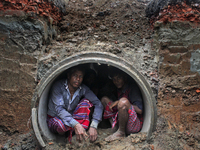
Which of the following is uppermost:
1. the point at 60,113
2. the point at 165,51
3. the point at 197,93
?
the point at 165,51

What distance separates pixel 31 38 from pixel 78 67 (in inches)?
36.9

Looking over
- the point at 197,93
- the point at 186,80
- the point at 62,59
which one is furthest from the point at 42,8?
the point at 197,93

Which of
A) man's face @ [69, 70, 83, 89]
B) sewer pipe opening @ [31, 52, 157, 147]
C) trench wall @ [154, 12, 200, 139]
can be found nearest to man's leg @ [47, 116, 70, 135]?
sewer pipe opening @ [31, 52, 157, 147]

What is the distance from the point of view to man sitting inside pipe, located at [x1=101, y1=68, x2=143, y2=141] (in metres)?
2.90

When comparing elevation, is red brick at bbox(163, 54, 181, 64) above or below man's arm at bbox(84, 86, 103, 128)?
above

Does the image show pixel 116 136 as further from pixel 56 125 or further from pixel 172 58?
pixel 172 58

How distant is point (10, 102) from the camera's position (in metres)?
2.90

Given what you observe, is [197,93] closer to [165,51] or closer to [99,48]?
[165,51]

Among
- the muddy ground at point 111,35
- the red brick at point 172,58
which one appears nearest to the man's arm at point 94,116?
the muddy ground at point 111,35

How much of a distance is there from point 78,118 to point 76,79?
0.70 meters

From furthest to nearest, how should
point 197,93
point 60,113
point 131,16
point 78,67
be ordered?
point 131,16 → point 78,67 → point 60,113 → point 197,93

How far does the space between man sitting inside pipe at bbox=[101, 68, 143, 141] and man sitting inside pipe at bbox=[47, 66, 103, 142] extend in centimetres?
28

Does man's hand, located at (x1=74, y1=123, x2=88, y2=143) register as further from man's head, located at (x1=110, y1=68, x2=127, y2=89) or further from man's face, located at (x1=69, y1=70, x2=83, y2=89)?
man's head, located at (x1=110, y1=68, x2=127, y2=89)

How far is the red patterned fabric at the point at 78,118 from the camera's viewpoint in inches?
117
